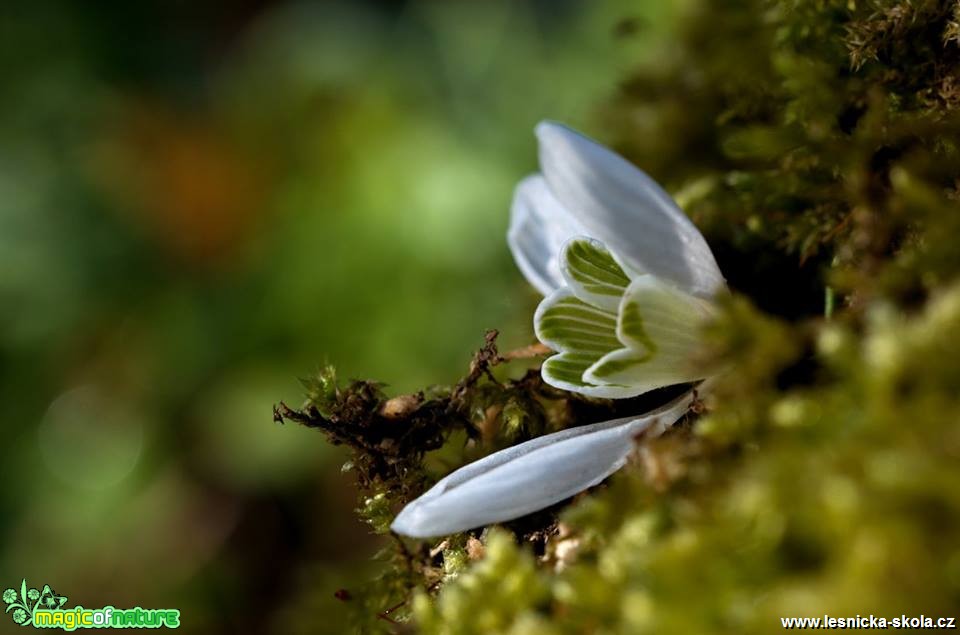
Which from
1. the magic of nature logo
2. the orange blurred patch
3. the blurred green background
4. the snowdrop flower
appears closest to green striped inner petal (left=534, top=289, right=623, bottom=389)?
the snowdrop flower

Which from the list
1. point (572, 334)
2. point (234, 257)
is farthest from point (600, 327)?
point (234, 257)

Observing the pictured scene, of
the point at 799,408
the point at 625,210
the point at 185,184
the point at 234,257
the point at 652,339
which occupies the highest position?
the point at 185,184

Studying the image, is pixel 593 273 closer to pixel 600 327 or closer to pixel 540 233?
pixel 600 327

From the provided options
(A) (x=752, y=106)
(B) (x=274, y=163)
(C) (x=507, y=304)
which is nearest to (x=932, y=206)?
(A) (x=752, y=106)

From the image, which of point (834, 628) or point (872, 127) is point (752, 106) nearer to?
point (872, 127)

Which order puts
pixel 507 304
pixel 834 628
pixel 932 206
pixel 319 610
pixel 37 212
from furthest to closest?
pixel 37 212, pixel 507 304, pixel 319 610, pixel 932 206, pixel 834 628

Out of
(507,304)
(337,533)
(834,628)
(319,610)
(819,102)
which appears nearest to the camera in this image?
(834,628)

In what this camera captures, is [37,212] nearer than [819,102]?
No
